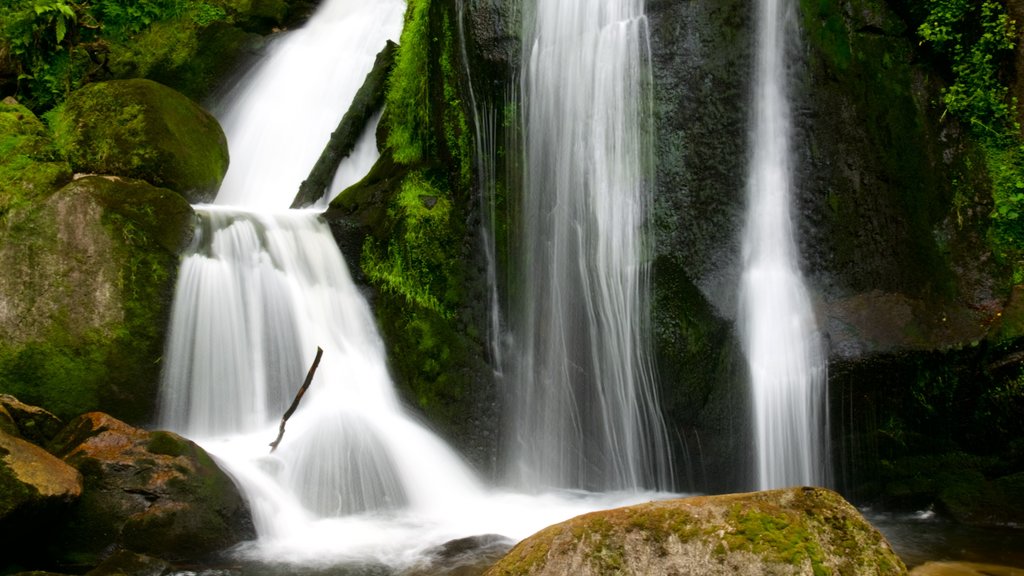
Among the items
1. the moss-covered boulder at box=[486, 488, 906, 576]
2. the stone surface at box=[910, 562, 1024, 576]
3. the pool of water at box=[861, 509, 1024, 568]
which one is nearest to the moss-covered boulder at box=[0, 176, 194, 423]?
the moss-covered boulder at box=[486, 488, 906, 576]

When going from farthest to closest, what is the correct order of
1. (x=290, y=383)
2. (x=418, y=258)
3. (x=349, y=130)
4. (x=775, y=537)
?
(x=349, y=130)
(x=418, y=258)
(x=290, y=383)
(x=775, y=537)

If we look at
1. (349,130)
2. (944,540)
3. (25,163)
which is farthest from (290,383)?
(944,540)

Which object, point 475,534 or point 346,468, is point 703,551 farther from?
point 346,468

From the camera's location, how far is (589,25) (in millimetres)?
7848

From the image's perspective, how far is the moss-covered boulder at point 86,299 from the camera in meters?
6.36

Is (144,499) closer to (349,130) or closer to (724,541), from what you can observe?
(724,541)

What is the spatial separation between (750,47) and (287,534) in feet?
19.0

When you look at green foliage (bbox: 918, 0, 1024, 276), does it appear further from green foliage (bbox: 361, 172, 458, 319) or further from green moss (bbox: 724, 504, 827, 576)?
green moss (bbox: 724, 504, 827, 576)

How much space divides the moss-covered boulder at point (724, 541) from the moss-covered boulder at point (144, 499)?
272 centimetres

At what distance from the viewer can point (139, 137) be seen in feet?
25.2

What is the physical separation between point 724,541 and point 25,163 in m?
6.67

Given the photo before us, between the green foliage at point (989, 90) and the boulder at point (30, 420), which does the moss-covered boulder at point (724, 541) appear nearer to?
the boulder at point (30, 420)

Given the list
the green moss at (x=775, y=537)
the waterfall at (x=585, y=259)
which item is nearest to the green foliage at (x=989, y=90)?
the waterfall at (x=585, y=259)

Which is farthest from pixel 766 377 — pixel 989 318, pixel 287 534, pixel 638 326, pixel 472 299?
pixel 287 534
